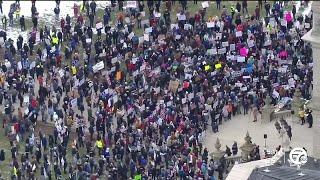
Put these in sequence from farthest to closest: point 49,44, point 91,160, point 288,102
Answer: point 49,44 → point 288,102 → point 91,160

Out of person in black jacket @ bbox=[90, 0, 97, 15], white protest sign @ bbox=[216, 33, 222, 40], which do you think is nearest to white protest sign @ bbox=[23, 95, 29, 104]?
white protest sign @ bbox=[216, 33, 222, 40]

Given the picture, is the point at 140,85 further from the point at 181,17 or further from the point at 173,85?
the point at 181,17

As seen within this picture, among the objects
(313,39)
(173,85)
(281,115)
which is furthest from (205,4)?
(313,39)

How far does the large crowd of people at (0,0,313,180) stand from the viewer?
385ft

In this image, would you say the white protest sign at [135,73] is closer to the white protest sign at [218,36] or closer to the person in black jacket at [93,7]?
the white protest sign at [218,36]

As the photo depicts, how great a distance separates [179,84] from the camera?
419 feet

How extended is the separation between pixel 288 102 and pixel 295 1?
24991mm

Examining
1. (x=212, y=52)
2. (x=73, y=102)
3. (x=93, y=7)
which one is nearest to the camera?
(x=73, y=102)

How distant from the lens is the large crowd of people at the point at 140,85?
117438 millimetres

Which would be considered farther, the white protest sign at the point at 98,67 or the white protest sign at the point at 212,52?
the white protest sign at the point at 212,52

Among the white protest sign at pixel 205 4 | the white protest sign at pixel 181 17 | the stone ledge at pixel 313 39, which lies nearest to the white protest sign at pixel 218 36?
the white protest sign at pixel 181 17

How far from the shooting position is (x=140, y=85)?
12850 centimetres

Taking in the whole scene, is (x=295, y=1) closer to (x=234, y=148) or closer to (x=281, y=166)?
(x=234, y=148)

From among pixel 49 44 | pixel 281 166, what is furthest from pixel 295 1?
pixel 281 166
